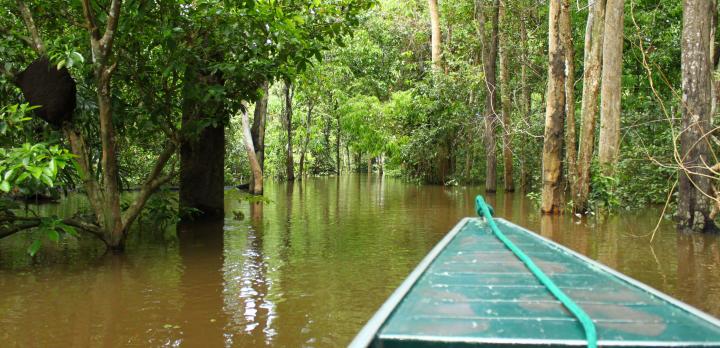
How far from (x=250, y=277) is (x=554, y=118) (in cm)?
834

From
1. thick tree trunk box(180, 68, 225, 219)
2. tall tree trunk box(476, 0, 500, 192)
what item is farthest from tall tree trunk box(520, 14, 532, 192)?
thick tree trunk box(180, 68, 225, 219)

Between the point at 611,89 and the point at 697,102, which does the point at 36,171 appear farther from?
the point at 611,89

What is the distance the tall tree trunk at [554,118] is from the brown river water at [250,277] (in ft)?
2.86

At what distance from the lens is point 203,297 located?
5.45 m

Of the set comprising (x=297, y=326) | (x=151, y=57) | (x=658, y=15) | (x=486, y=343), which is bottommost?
(x=297, y=326)

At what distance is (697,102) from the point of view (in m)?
8.92

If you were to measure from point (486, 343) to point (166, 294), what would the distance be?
408 cm

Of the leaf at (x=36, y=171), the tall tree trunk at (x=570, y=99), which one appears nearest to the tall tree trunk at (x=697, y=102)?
the tall tree trunk at (x=570, y=99)

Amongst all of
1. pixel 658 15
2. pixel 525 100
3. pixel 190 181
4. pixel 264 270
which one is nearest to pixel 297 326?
pixel 264 270

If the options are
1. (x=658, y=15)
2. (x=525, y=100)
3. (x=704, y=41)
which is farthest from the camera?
(x=525, y=100)

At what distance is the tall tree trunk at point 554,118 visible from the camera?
12.0 metres

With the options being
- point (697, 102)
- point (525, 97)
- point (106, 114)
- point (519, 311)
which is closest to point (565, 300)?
point (519, 311)

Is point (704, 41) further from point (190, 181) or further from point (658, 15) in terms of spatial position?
point (190, 181)

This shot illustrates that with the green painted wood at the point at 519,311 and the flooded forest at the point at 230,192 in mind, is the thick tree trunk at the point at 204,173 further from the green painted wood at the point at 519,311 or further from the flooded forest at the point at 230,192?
the green painted wood at the point at 519,311
